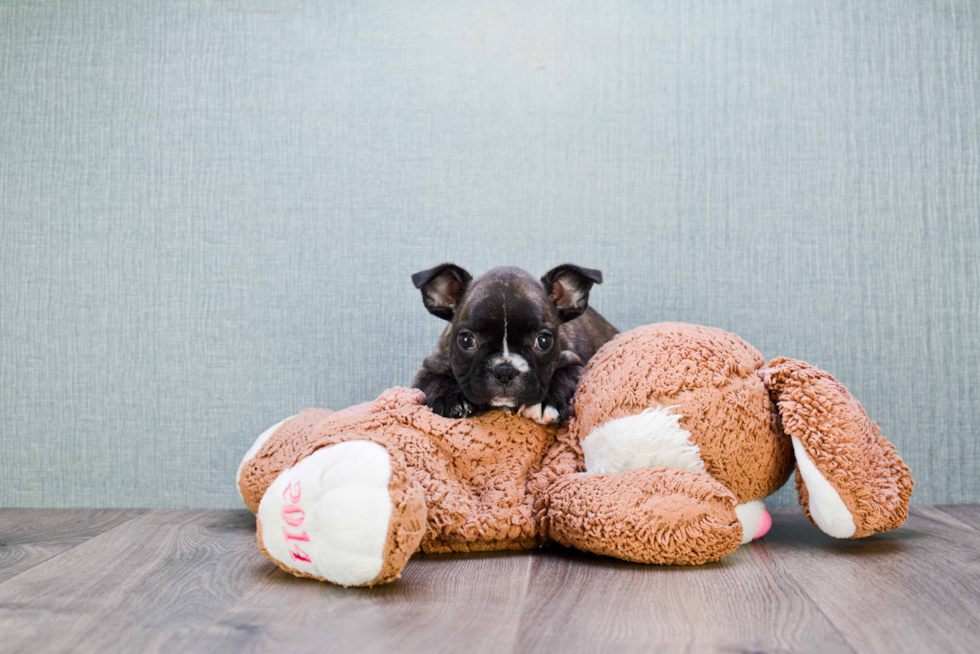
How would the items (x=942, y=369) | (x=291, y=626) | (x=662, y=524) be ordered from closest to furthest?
(x=291, y=626) → (x=662, y=524) → (x=942, y=369)

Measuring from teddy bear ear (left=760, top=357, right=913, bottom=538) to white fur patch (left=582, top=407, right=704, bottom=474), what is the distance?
241 mm

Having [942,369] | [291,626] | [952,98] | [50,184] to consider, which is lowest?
[291,626]

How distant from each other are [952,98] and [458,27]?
170 centimetres

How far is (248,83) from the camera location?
2.55 meters

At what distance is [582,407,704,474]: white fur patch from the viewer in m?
1.67

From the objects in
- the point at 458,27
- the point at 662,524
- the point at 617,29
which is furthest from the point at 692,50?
the point at 662,524

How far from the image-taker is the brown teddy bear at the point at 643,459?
151cm

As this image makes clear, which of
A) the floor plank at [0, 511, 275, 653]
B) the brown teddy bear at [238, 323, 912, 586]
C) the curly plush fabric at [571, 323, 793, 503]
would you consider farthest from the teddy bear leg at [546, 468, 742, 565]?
the floor plank at [0, 511, 275, 653]

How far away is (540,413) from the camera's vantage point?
6.08ft

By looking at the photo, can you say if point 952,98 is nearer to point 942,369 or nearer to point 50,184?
point 942,369

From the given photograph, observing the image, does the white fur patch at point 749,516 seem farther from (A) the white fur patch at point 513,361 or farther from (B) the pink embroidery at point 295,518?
(B) the pink embroidery at point 295,518

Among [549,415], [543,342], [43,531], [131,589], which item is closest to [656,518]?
[549,415]

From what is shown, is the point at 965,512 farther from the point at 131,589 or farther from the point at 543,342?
the point at 131,589

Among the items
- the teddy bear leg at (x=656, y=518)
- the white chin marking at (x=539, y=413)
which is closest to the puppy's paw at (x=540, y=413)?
the white chin marking at (x=539, y=413)
